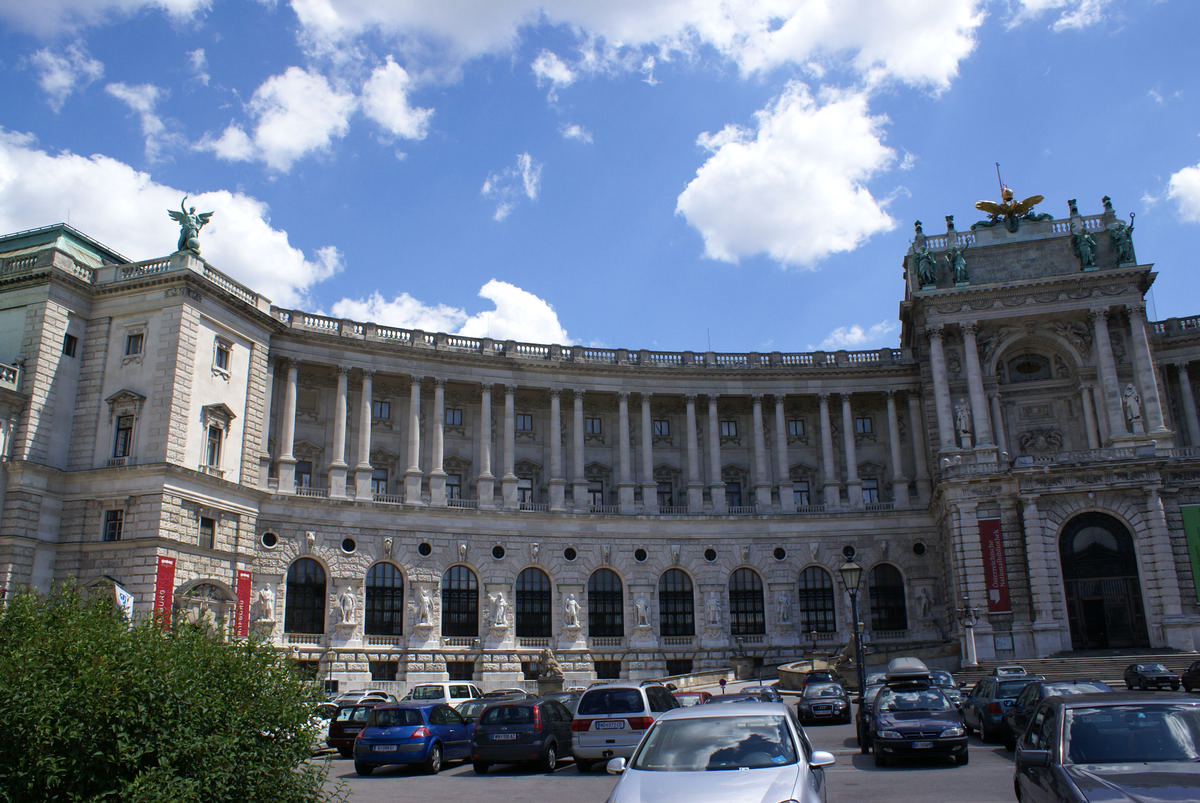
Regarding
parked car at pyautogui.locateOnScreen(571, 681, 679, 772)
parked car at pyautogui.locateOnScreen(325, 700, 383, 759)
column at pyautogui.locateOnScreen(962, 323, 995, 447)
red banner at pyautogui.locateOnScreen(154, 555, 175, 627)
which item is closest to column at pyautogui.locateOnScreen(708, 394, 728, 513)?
column at pyautogui.locateOnScreen(962, 323, 995, 447)

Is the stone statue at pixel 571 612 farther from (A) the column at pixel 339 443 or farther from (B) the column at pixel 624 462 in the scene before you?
(A) the column at pixel 339 443

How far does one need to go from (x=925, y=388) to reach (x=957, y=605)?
46.0 ft

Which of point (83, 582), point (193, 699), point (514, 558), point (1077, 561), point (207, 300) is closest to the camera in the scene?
point (193, 699)

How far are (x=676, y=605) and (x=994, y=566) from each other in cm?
1729

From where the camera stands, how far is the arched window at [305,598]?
47125 millimetres

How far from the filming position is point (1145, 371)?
52.5m

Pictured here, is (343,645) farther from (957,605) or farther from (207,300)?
(957,605)

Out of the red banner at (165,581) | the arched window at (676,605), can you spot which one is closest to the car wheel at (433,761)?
the red banner at (165,581)

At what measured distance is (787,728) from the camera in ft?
38.7

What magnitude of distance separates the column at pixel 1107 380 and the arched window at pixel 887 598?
46.6 feet

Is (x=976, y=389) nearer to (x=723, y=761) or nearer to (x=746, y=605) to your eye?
(x=746, y=605)

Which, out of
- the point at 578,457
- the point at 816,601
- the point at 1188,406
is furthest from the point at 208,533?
the point at 1188,406

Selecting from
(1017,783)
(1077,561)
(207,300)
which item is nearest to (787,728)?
(1017,783)

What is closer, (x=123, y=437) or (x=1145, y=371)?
(x=123, y=437)
